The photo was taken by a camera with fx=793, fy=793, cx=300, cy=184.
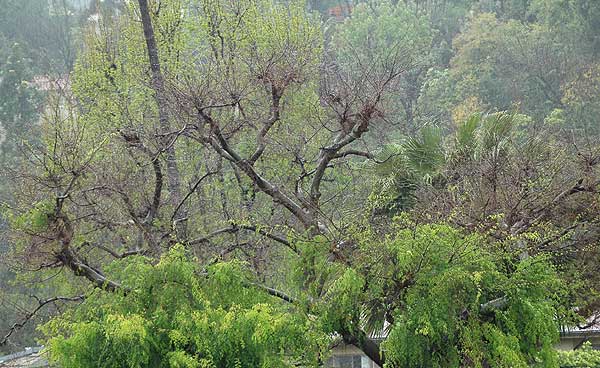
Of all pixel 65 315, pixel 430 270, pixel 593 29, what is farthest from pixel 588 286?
pixel 593 29

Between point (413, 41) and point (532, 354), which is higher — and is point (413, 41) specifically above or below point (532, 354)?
above

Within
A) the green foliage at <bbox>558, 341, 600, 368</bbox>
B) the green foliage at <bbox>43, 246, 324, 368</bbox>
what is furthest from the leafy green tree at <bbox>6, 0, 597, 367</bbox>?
the green foliage at <bbox>558, 341, 600, 368</bbox>

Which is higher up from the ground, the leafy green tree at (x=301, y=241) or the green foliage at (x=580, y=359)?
the leafy green tree at (x=301, y=241)

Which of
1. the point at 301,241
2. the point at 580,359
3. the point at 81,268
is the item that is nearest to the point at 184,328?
the point at 301,241

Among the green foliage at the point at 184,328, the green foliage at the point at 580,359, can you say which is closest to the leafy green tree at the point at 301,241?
the green foliage at the point at 184,328

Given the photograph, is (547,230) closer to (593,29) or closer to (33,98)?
(593,29)

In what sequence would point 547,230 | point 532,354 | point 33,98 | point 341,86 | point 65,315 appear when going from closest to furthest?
point 532,354 → point 65,315 → point 547,230 → point 341,86 → point 33,98

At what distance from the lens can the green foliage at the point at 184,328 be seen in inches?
318

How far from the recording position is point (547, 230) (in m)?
10.4

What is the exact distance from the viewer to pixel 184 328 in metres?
8.27

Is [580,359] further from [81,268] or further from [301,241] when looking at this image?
[81,268]

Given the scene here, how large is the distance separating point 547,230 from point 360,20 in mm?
34671

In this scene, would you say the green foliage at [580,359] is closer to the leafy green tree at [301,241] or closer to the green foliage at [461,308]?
the leafy green tree at [301,241]

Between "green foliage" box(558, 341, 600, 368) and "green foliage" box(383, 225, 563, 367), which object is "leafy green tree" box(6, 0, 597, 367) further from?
"green foliage" box(558, 341, 600, 368)
